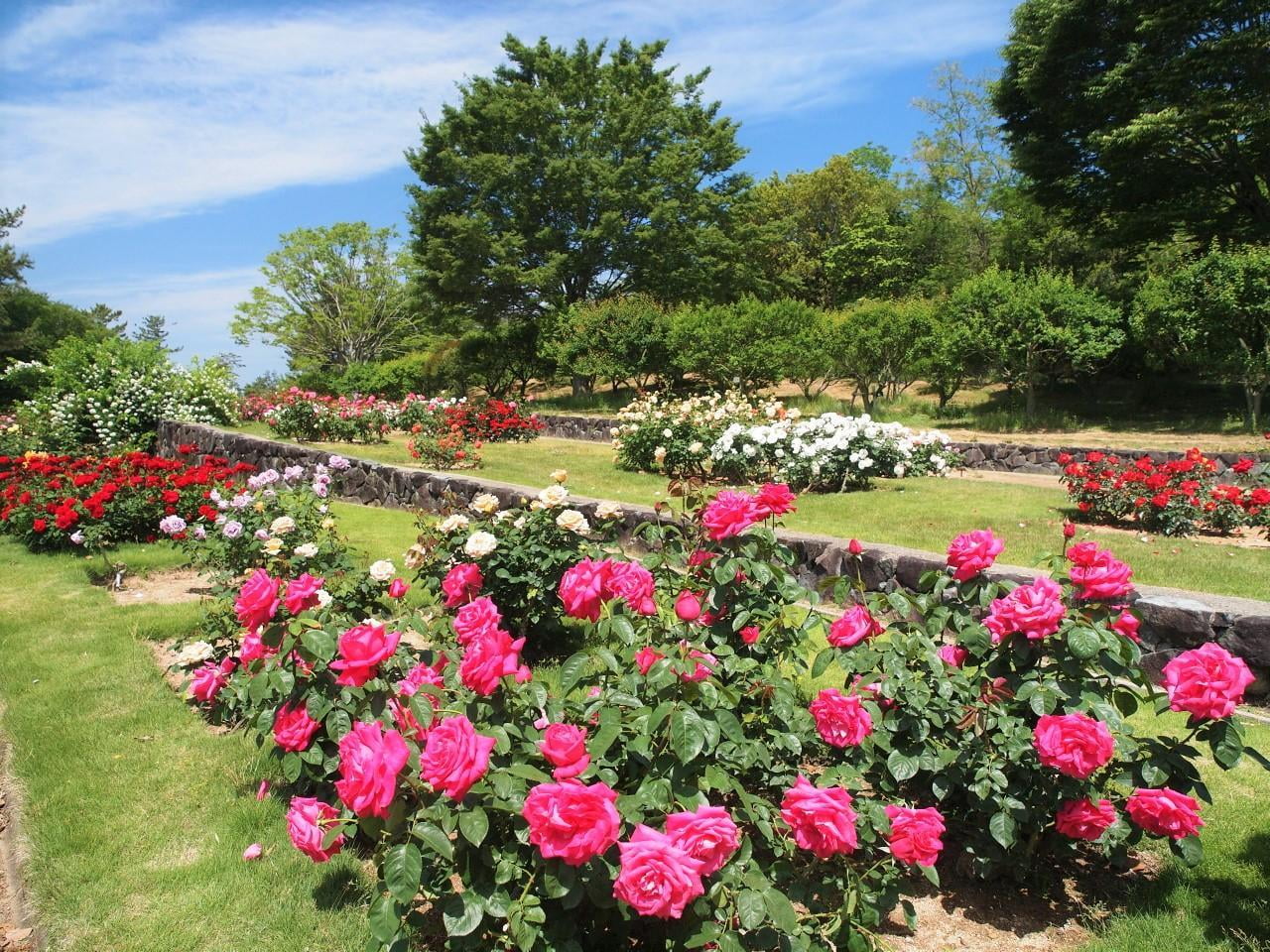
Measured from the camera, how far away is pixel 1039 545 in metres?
6.13

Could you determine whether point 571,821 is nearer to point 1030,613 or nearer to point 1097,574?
point 1030,613

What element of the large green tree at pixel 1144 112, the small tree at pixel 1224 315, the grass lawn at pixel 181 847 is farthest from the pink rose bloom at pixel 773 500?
the large green tree at pixel 1144 112

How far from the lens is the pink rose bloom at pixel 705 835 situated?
1505 mm

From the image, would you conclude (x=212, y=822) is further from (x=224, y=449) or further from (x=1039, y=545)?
(x=224, y=449)

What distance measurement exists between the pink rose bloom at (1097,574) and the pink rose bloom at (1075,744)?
344 mm

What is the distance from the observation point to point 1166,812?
196 centimetres

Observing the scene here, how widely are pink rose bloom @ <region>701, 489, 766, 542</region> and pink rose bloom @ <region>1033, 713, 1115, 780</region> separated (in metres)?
0.92

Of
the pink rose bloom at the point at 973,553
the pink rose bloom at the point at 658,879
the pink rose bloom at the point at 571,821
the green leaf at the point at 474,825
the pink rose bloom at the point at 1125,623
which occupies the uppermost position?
the pink rose bloom at the point at 973,553

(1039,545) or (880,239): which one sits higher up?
(880,239)

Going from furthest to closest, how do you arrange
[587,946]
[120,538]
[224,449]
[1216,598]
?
[224,449], [120,538], [1216,598], [587,946]

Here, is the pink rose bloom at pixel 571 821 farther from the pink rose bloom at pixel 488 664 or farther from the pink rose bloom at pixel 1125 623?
the pink rose bloom at pixel 1125 623

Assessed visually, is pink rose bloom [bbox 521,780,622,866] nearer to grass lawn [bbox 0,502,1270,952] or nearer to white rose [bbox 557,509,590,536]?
grass lawn [bbox 0,502,1270,952]

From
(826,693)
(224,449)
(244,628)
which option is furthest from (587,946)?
(224,449)

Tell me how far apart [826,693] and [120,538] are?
24.5ft
